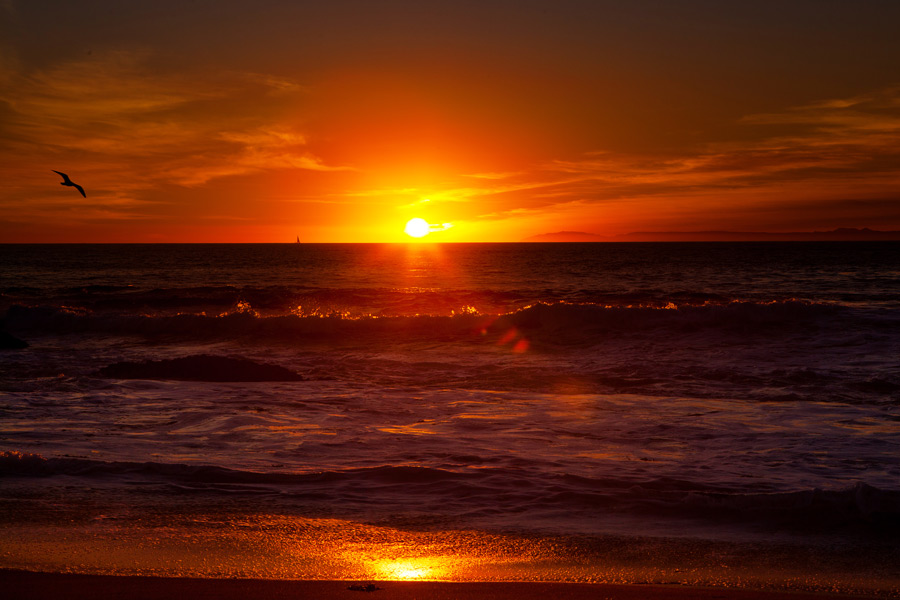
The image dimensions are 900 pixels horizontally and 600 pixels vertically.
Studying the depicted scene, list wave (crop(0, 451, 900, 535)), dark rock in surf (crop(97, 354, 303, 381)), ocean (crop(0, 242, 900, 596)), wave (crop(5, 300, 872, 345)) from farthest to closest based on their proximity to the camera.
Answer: wave (crop(5, 300, 872, 345))
dark rock in surf (crop(97, 354, 303, 381))
wave (crop(0, 451, 900, 535))
ocean (crop(0, 242, 900, 596))

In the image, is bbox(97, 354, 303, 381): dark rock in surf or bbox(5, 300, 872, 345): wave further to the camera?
bbox(5, 300, 872, 345): wave

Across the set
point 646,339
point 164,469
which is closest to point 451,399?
point 164,469

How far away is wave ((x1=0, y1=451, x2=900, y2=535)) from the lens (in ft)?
16.9

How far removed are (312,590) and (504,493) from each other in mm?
2312

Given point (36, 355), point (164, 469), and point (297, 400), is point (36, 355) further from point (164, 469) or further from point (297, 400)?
point (164, 469)

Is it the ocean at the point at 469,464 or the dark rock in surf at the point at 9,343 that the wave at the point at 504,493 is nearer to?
the ocean at the point at 469,464

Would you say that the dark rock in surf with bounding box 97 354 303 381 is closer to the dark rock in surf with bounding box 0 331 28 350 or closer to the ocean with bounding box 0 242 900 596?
the ocean with bounding box 0 242 900 596

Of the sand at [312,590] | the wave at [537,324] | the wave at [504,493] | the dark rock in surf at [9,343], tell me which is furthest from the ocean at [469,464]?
the wave at [537,324]

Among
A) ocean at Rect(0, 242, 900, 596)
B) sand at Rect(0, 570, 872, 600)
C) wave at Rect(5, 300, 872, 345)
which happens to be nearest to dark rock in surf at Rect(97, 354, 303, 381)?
ocean at Rect(0, 242, 900, 596)

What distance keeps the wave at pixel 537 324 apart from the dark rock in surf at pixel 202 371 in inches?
305

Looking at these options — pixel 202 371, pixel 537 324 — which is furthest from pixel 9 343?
pixel 537 324

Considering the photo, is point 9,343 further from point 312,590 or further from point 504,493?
point 312,590

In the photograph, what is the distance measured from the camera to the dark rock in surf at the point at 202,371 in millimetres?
12086

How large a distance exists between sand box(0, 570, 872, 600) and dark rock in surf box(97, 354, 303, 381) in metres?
8.35
